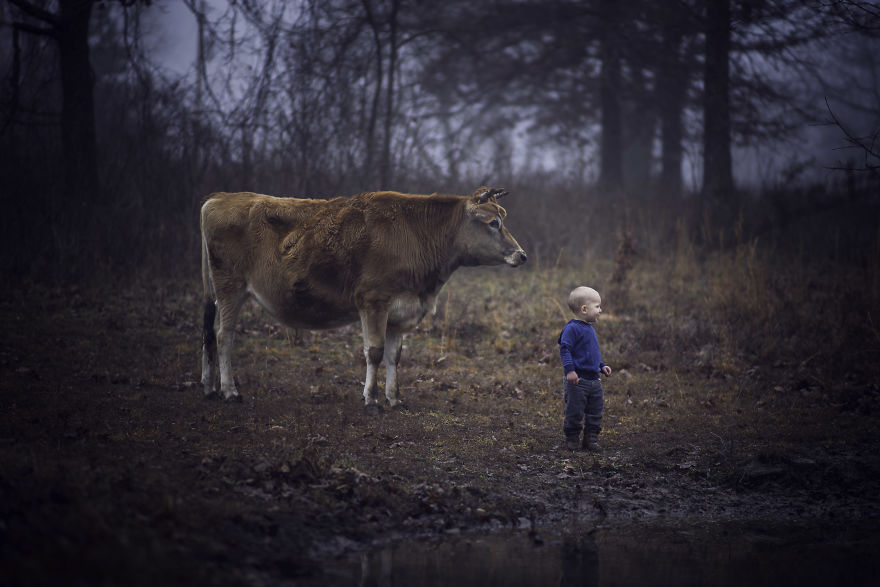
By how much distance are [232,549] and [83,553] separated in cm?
103

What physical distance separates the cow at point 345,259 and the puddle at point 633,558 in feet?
10.9

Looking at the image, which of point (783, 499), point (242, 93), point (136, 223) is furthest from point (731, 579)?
point (242, 93)

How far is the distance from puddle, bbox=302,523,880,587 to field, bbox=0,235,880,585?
0.24 m

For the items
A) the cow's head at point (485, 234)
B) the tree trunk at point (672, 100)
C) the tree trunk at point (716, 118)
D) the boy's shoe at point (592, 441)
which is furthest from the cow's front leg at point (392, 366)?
the tree trunk at point (672, 100)

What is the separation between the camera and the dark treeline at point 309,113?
14.0m

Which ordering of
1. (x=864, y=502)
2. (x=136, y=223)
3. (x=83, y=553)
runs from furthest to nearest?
(x=136, y=223) < (x=864, y=502) < (x=83, y=553)

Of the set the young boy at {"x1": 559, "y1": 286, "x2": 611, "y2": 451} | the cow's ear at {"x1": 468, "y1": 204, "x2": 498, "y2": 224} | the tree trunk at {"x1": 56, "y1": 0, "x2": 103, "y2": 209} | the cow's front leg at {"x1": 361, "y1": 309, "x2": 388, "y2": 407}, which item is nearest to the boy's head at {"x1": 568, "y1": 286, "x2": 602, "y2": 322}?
the young boy at {"x1": 559, "y1": 286, "x2": 611, "y2": 451}

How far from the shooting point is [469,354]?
11.3 meters

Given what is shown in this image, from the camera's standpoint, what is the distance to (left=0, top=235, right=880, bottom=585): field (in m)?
4.82

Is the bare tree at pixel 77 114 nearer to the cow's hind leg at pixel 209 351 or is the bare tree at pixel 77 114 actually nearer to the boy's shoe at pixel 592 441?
the cow's hind leg at pixel 209 351

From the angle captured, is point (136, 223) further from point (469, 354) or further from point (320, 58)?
point (469, 354)

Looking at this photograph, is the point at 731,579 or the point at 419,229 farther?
the point at 419,229

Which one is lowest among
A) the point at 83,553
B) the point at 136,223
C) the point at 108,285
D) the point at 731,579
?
the point at 731,579

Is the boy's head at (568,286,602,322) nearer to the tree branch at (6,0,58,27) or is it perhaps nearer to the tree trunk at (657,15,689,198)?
the tree branch at (6,0,58,27)
